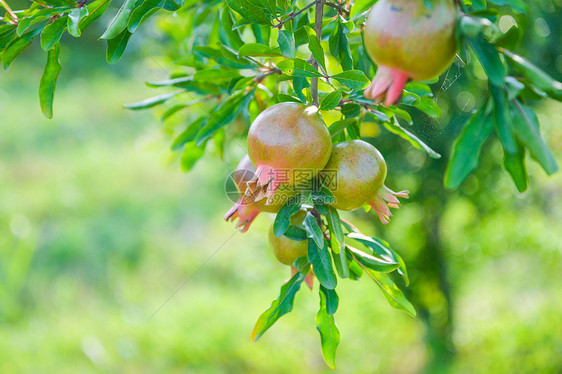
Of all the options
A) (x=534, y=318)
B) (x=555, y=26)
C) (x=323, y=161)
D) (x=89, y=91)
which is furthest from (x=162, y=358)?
(x=89, y=91)

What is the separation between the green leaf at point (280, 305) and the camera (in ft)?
2.40

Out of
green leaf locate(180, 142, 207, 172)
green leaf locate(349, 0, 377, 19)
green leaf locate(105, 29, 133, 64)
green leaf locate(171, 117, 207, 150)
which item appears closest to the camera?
green leaf locate(349, 0, 377, 19)

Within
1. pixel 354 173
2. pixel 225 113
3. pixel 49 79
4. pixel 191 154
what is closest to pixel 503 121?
pixel 354 173

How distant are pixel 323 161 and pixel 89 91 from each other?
5.50 metres

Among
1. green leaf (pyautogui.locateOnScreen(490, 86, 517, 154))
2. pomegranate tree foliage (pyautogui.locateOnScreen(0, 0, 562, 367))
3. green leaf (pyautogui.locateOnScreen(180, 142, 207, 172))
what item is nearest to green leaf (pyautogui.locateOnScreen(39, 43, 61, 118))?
pomegranate tree foliage (pyautogui.locateOnScreen(0, 0, 562, 367))

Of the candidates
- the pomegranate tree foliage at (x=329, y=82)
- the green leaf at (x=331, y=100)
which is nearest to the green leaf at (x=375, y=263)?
the pomegranate tree foliage at (x=329, y=82)

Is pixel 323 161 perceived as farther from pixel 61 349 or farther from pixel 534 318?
pixel 61 349

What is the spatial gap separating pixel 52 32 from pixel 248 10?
27cm

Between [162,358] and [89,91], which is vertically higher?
[162,358]

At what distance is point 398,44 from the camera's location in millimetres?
468

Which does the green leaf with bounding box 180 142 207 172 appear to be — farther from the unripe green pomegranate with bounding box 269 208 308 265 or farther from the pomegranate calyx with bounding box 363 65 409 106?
the pomegranate calyx with bounding box 363 65 409 106

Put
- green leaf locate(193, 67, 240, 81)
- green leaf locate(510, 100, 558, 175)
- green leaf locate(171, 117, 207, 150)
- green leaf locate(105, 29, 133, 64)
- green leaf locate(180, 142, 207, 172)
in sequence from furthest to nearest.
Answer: green leaf locate(180, 142, 207, 172) < green leaf locate(171, 117, 207, 150) < green leaf locate(193, 67, 240, 81) < green leaf locate(105, 29, 133, 64) < green leaf locate(510, 100, 558, 175)

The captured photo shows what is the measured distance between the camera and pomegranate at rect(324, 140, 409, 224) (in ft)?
2.07

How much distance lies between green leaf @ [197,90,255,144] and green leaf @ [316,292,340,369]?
353 millimetres
